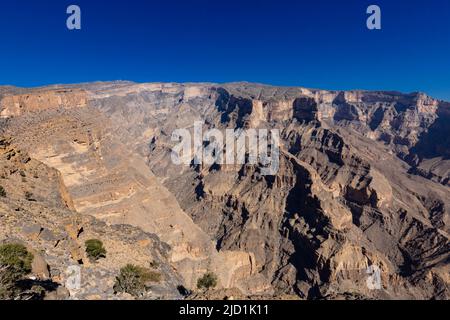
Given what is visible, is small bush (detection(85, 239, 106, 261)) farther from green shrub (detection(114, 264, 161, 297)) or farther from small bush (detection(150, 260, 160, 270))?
small bush (detection(150, 260, 160, 270))

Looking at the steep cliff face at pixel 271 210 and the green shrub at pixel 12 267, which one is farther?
the steep cliff face at pixel 271 210

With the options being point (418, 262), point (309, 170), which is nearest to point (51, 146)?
point (309, 170)

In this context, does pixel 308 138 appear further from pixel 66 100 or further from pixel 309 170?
pixel 66 100
